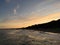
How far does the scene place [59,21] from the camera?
125 m
